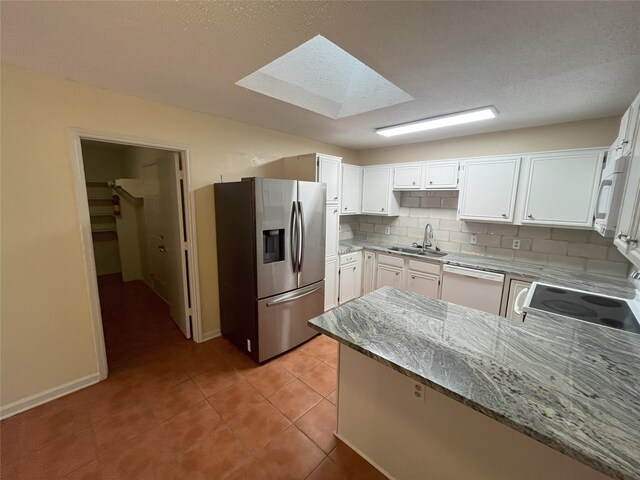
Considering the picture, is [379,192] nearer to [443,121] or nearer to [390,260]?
[390,260]

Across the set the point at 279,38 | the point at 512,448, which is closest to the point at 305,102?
the point at 279,38

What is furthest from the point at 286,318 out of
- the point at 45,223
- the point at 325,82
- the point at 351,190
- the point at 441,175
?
the point at 441,175

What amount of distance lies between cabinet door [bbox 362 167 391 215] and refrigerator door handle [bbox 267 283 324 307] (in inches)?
65.9

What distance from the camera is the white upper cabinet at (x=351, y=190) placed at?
386 centimetres

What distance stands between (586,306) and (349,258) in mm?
2398

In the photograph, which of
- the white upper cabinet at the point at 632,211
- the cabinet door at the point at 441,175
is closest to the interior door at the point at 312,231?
the cabinet door at the point at 441,175

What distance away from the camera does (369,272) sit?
155 inches

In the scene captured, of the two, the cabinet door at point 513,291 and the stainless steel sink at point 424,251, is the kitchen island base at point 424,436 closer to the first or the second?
the cabinet door at point 513,291

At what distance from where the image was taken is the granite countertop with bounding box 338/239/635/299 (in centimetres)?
224

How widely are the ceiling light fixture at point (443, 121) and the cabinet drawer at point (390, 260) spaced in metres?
1.66

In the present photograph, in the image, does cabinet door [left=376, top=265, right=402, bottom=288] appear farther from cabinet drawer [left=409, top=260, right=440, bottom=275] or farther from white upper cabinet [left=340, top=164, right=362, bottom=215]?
white upper cabinet [left=340, top=164, right=362, bottom=215]

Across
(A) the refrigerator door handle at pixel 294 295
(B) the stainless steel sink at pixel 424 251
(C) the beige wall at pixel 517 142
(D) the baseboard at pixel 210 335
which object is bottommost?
(D) the baseboard at pixel 210 335

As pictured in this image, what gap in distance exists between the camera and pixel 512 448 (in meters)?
1.06

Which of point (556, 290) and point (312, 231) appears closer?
point (556, 290)
